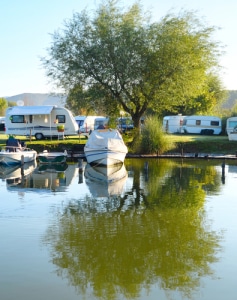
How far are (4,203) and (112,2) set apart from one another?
19789 mm

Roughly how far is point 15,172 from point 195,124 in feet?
82.1

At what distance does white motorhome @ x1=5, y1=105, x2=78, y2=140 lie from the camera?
1351 inches

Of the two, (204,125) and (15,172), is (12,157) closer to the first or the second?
(15,172)

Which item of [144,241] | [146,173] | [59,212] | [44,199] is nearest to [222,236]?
[144,241]

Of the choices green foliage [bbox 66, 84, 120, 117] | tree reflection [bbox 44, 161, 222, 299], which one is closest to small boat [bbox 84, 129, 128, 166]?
green foliage [bbox 66, 84, 120, 117]

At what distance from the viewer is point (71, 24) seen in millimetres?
30266

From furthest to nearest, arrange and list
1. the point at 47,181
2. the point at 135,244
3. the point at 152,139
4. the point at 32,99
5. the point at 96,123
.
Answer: the point at 32,99
the point at 96,123
the point at 152,139
the point at 47,181
the point at 135,244

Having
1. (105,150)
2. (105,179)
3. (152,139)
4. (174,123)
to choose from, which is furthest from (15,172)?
(174,123)

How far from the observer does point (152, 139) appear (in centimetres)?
2964

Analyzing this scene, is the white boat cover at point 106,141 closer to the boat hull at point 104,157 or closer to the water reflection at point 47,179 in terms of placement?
the boat hull at point 104,157

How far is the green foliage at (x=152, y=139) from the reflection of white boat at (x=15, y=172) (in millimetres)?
7521

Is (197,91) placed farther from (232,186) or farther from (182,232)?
(182,232)

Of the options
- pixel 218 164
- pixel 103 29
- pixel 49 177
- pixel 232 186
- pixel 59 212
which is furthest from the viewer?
pixel 103 29

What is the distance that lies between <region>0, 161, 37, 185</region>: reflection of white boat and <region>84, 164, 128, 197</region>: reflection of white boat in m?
2.96
